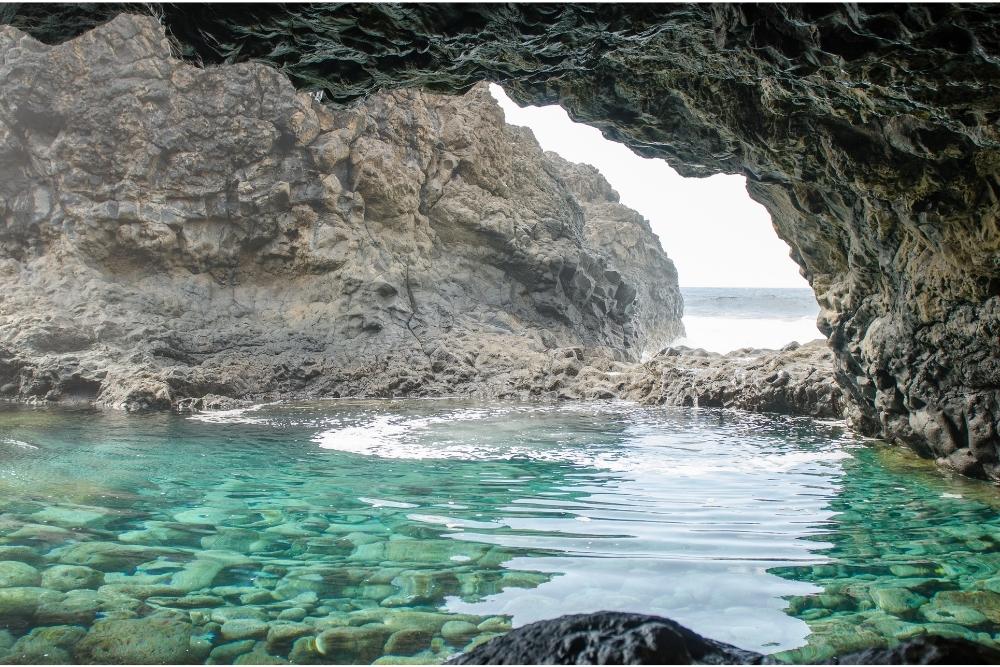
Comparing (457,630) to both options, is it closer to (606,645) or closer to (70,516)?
(606,645)

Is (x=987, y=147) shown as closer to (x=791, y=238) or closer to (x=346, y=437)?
(x=791, y=238)

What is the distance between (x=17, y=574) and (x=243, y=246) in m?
11.3

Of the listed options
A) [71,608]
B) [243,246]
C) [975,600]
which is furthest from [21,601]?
[243,246]

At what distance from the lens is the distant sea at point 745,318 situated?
1441 inches

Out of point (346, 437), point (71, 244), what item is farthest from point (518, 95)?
point (71, 244)

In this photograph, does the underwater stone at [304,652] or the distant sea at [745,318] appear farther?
the distant sea at [745,318]

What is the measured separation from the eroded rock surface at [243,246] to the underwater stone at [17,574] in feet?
24.3

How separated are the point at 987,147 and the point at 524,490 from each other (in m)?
3.52

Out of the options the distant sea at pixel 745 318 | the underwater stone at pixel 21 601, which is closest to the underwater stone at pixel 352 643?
the underwater stone at pixel 21 601

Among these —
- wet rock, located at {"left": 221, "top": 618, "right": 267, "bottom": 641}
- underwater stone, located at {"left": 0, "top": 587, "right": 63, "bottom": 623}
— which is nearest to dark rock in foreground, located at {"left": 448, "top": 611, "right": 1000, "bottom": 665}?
wet rock, located at {"left": 221, "top": 618, "right": 267, "bottom": 641}

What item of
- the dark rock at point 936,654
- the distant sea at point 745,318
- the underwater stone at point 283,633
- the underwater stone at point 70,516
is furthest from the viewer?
the distant sea at point 745,318

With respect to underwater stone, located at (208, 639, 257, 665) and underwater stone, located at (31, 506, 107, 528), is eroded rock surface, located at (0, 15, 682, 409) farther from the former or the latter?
underwater stone, located at (208, 639, 257, 665)

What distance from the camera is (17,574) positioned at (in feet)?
10.7

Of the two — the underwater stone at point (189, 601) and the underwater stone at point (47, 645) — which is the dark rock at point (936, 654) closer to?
the underwater stone at point (189, 601)
